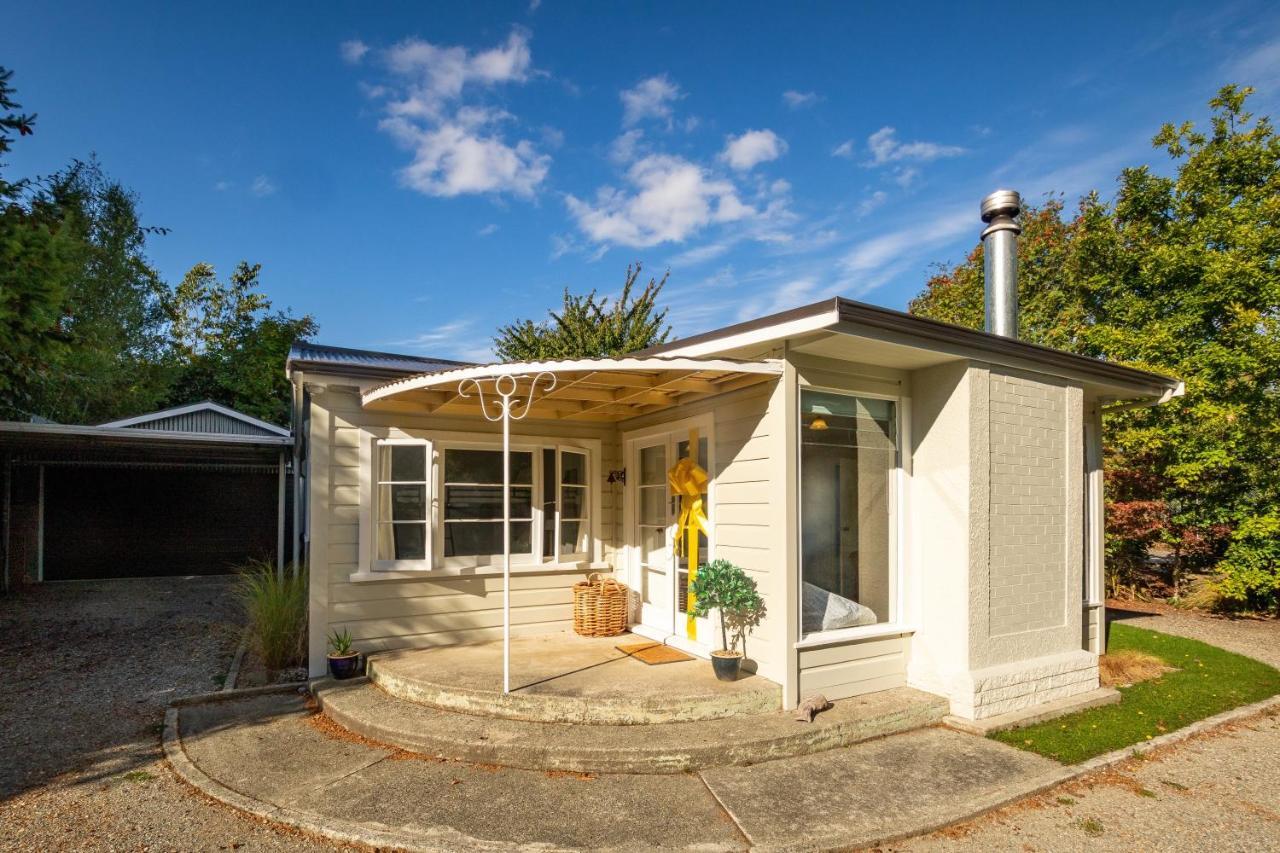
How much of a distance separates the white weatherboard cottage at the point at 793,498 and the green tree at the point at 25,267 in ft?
7.21

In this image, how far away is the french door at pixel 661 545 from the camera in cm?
554

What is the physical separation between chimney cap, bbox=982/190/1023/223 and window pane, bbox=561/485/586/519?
5065 mm

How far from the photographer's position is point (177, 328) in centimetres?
2375

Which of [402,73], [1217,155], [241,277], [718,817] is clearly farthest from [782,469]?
[241,277]

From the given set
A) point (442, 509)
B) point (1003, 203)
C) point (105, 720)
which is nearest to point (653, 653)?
point (442, 509)

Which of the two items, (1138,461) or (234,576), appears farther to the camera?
(234,576)

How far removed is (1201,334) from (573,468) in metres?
9.79

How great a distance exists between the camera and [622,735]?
3.98 meters

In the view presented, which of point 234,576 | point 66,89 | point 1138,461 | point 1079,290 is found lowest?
point 234,576

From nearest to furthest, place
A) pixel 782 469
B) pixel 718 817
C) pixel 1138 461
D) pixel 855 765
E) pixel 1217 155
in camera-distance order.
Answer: pixel 718 817, pixel 855 765, pixel 782 469, pixel 1217 155, pixel 1138 461

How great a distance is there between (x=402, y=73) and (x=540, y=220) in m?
4.53

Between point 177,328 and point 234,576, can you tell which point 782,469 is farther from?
point 177,328

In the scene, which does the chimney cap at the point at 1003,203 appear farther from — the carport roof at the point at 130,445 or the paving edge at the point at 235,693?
the carport roof at the point at 130,445

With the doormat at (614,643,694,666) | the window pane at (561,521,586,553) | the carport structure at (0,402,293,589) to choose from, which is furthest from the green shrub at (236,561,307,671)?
the carport structure at (0,402,293,589)
